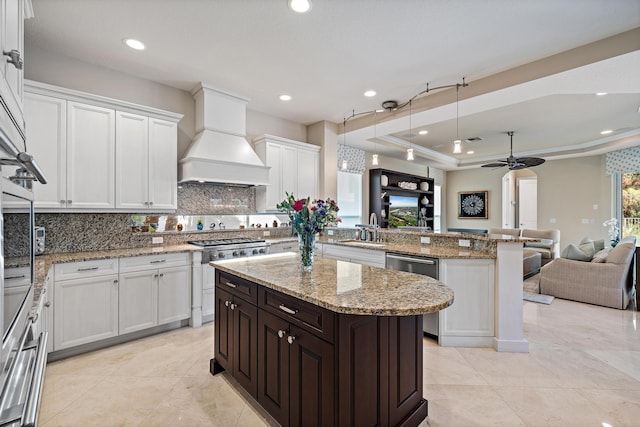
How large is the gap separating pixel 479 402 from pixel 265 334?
1.59 m

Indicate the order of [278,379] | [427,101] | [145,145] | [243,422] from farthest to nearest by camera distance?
[427,101] → [145,145] → [243,422] → [278,379]

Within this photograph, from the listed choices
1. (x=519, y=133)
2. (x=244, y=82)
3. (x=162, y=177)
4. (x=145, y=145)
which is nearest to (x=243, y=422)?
(x=162, y=177)

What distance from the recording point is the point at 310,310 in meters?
1.55

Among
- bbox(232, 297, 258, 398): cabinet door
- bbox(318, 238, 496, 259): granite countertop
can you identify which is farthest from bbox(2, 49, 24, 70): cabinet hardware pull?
bbox(318, 238, 496, 259): granite countertop

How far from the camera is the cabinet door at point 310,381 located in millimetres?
1429

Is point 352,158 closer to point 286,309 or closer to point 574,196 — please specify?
point 286,309

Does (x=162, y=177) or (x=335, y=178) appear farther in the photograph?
(x=335, y=178)

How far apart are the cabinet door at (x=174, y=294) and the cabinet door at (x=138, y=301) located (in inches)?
2.3

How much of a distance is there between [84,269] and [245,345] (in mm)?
1838

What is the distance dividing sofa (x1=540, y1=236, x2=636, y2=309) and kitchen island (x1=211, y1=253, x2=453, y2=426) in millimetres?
3907

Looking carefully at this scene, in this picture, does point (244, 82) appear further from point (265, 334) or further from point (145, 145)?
point (265, 334)

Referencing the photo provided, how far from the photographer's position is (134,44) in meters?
2.82

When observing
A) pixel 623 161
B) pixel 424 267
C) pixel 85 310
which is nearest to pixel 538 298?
pixel 424 267

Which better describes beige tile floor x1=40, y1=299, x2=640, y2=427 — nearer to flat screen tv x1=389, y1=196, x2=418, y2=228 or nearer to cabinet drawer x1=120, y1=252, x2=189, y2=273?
cabinet drawer x1=120, y1=252, x2=189, y2=273
